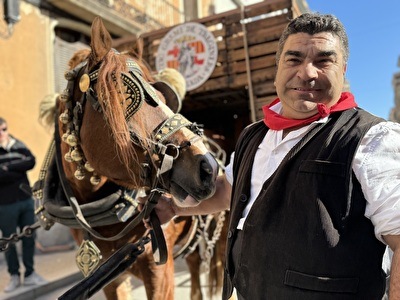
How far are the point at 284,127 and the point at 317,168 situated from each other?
23cm

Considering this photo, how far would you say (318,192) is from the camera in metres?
0.97

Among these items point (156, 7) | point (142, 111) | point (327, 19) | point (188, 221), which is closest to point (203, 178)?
point (142, 111)

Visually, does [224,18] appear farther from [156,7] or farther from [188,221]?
[156,7]

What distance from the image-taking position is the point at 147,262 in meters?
1.96

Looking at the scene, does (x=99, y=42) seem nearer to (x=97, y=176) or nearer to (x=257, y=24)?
(x=97, y=176)

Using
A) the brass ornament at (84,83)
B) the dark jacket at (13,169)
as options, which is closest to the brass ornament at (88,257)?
the brass ornament at (84,83)

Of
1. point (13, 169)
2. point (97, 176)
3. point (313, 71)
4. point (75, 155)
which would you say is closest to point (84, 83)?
point (75, 155)

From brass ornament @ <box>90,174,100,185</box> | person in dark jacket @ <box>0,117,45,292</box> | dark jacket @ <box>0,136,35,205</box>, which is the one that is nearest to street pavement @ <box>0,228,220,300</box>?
person in dark jacket @ <box>0,117,45,292</box>

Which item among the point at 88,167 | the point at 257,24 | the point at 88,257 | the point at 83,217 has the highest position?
the point at 257,24

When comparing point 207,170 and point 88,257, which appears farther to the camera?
point 88,257

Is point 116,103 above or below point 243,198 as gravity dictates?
above

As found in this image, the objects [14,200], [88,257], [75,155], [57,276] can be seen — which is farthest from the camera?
[57,276]

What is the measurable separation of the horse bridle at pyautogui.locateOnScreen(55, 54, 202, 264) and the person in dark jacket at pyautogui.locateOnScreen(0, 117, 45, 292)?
2.33 m

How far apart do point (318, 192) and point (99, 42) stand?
43.9 inches
